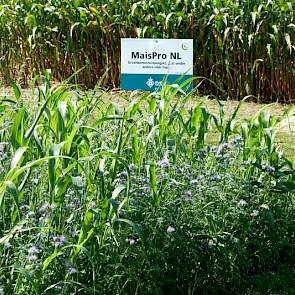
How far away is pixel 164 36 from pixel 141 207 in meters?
6.53

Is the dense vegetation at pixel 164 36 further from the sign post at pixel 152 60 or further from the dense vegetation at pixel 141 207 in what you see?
the dense vegetation at pixel 141 207

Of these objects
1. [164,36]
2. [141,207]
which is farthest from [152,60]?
[141,207]

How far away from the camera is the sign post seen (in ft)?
28.7

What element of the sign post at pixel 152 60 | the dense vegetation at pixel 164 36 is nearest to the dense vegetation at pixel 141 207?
the sign post at pixel 152 60

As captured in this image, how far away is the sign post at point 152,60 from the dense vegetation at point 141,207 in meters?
4.25

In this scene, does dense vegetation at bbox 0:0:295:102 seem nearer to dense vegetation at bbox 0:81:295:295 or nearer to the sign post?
the sign post

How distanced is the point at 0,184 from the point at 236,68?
6778 millimetres

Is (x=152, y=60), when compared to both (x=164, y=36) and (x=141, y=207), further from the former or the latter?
(x=141, y=207)

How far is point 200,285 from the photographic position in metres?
3.72

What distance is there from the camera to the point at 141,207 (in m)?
3.47

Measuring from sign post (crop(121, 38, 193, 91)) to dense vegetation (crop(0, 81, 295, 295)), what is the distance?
425 cm

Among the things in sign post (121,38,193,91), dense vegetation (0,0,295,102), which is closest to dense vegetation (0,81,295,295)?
sign post (121,38,193,91)

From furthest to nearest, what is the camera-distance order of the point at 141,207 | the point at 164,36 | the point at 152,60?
the point at 164,36 < the point at 152,60 < the point at 141,207

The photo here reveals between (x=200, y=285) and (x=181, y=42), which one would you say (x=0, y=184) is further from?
(x=181, y=42)
